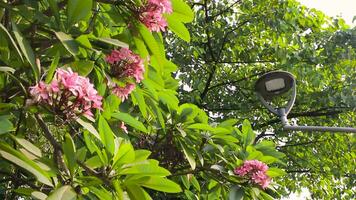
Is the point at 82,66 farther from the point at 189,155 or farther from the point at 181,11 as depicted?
the point at 189,155

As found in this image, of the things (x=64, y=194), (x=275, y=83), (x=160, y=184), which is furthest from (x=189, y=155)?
(x=275, y=83)

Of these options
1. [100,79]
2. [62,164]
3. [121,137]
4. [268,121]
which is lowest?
[62,164]

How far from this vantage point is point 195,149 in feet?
9.75

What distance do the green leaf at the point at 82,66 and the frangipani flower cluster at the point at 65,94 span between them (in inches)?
9.0

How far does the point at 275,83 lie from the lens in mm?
4301

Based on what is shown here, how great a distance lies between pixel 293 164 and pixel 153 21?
6.39 meters

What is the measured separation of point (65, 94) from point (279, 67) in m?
5.43

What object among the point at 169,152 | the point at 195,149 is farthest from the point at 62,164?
the point at 169,152

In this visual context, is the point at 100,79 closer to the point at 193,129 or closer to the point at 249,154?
the point at 193,129

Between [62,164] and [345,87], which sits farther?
[345,87]

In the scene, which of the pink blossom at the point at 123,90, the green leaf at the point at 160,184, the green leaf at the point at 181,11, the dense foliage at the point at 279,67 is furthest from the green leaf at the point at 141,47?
the dense foliage at the point at 279,67

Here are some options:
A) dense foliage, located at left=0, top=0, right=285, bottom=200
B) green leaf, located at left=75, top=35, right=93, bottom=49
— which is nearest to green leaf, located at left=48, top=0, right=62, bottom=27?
dense foliage, located at left=0, top=0, right=285, bottom=200

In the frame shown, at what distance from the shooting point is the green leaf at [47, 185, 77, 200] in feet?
4.90

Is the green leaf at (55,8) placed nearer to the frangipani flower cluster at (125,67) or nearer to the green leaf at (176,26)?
the frangipani flower cluster at (125,67)
